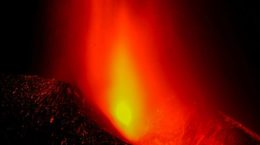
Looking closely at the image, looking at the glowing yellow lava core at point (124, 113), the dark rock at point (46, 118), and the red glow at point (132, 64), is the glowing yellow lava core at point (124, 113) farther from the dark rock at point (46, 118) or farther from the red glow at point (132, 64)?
the dark rock at point (46, 118)

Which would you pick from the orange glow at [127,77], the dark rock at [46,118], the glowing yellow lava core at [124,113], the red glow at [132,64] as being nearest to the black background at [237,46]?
the red glow at [132,64]

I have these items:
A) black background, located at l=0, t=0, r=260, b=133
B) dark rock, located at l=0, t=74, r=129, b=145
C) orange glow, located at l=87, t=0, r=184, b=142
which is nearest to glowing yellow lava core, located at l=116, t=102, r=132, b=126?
orange glow, located at l=87, t=0, r=184, b=142

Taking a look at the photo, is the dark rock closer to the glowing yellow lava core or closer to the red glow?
the red glow

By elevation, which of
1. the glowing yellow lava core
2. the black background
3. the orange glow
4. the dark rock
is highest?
the black background

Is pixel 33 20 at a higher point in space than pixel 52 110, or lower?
higher

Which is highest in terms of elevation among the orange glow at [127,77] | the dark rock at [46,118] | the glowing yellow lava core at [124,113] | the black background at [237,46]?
the black background at [237,46]

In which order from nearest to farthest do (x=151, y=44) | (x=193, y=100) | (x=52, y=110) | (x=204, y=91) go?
1. (x=52, y=110)
2. (x=193, y=100)
3. (x=151, y=44)
4. (x=204, y=91)

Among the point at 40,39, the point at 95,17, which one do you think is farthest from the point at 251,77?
the point at 40,39

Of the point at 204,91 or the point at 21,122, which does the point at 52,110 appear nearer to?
the point at 21,122
